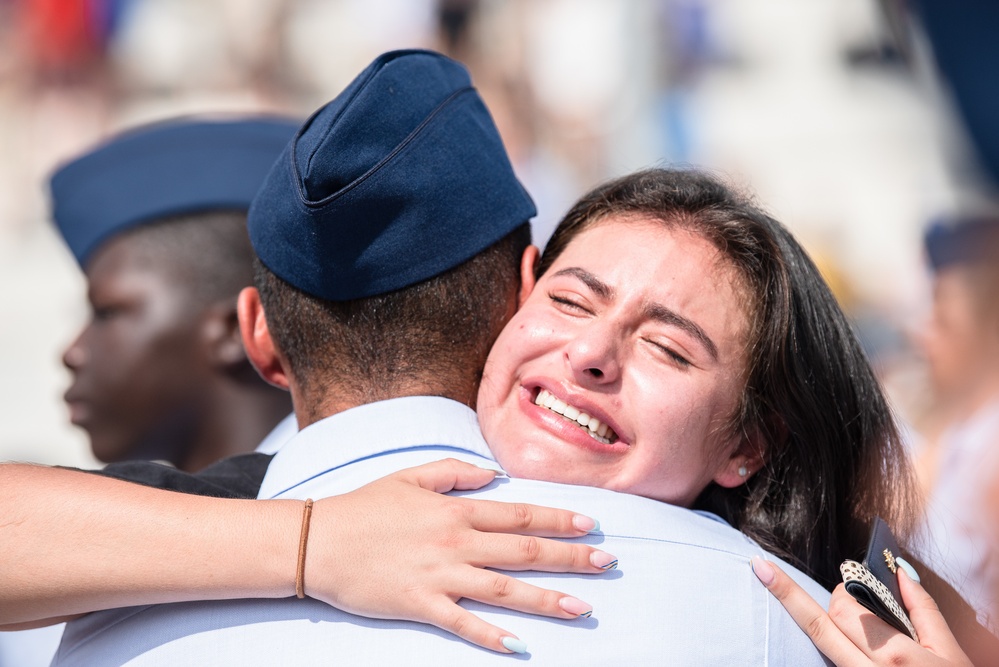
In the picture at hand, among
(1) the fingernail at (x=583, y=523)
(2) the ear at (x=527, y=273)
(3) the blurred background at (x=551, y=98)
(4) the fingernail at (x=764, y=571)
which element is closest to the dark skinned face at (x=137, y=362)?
(2) the ear at (x=527, y=273)

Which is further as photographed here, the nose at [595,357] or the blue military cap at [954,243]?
the blue military cap at [954,243]

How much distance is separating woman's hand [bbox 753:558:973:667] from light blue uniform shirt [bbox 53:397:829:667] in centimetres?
2

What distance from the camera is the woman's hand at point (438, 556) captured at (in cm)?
154

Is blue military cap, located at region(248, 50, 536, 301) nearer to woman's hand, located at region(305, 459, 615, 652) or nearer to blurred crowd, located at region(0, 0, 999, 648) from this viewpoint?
woman's hand, located at region(305, 459, 615, 652)

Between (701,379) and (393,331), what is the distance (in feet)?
1.77

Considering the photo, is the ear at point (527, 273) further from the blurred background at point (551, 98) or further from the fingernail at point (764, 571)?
the blurred background at point (551, 98)

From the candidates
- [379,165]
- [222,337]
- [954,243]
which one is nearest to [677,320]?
[379,165]

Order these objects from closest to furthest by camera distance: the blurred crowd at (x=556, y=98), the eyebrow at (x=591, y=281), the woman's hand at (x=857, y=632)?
1. the woman's hand at (x=857, y=632)
2. the eyebrow at (x=591, y=281)
3. the blurred crowd at (x=556, y=98)

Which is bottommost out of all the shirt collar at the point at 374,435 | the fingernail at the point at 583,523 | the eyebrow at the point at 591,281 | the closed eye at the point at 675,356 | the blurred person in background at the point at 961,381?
the blurred person in background at the point at 961,381

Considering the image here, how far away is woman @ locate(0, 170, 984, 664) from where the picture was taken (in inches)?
73.6

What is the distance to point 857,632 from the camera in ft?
5.42

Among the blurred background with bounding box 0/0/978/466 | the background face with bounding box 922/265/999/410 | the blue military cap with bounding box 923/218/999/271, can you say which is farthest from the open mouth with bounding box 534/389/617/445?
the blurred background with bounding box 0/0/978/466

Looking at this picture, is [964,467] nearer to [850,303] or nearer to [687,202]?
[687,202]

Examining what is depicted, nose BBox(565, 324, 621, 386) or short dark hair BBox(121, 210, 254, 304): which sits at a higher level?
nose BBox(565, 324, 621, 386)
